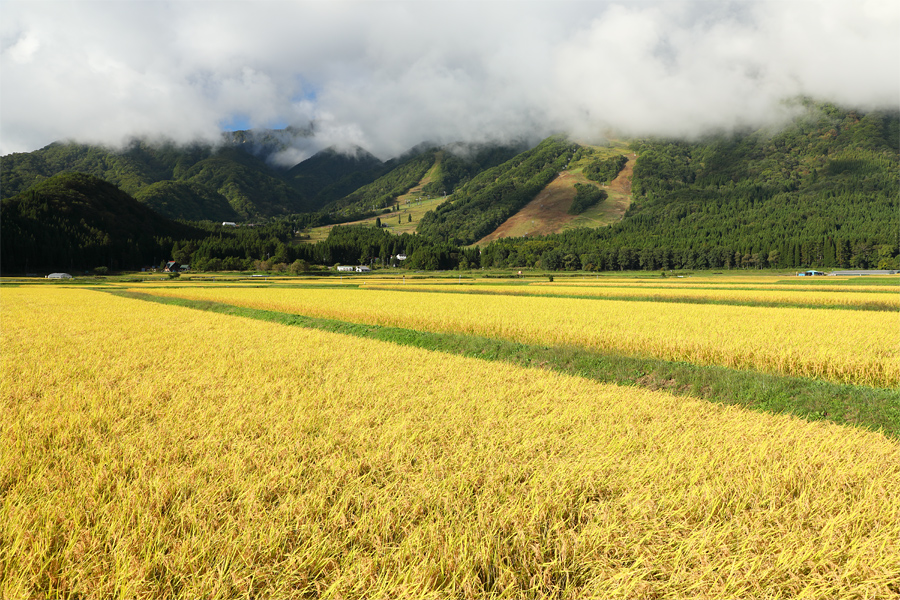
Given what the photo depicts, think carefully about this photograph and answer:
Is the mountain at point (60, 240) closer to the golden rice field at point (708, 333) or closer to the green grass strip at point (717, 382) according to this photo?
the golden rice field at point (708, 333)

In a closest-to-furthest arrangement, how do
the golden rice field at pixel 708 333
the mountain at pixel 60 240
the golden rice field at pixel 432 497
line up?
the golden rice field at pixel 432 497, the golden rice field at pixel 708 333, the mountain at pixel 60 240

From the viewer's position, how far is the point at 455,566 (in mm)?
3223

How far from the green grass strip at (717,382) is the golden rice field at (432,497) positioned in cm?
203

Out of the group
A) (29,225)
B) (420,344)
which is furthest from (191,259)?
(420,344)

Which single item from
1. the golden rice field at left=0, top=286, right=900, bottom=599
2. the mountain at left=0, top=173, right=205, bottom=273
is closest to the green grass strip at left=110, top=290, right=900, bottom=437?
the golden rice field at left=0, top=286, right=900, bottom=599

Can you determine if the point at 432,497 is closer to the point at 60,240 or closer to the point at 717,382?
the point at 717,382

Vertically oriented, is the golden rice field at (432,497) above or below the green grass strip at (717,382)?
above

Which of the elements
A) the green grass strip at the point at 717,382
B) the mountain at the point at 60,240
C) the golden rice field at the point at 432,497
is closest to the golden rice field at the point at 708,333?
the green grass strip at the point at 717,382

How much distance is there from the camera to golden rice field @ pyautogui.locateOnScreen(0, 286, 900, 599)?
10.3ft

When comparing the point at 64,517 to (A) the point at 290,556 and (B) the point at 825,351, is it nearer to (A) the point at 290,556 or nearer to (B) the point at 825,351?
(A) the point at 290,556

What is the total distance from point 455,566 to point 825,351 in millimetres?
14629

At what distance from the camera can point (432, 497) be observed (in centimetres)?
416

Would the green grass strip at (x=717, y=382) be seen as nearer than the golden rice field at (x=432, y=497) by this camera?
No

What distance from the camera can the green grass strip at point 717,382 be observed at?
8.62 m
